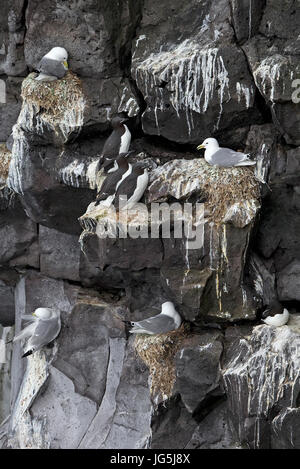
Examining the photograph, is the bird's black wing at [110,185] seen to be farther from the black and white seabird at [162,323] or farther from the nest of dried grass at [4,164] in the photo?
the nest of dried grass at [4,164]

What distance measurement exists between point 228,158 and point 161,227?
94cm

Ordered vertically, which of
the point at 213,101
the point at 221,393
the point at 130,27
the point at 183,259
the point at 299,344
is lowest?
the point at 221,393

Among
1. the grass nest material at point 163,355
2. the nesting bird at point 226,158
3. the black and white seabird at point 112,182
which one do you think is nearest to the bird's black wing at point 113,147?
the black and white seabird at point 112,182

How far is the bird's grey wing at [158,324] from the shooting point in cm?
961

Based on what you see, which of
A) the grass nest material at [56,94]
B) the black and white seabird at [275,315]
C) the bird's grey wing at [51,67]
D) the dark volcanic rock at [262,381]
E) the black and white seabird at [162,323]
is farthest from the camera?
the grass nest material at [56,94]

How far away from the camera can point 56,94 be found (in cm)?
1038

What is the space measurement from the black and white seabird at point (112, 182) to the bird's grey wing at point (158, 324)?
1.22 m

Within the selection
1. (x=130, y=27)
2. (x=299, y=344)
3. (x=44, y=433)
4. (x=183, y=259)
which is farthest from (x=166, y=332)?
(x=130, y=27)

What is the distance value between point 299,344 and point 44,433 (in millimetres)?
3444

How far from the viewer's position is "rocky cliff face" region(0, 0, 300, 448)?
30.8 ft

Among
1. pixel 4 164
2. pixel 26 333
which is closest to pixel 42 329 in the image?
pixel 26 333

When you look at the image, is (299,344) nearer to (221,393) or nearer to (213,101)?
(221,393)

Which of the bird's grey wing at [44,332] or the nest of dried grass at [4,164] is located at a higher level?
the nest of dried grass at [4,164]

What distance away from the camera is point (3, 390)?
13.3 metres
